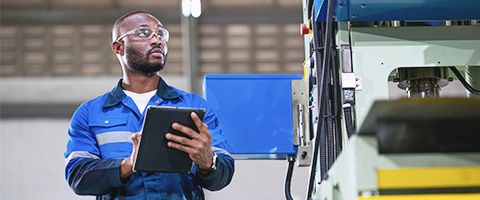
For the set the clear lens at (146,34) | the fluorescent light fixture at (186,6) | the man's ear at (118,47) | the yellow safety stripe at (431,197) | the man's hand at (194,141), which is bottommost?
the yellow safety stripe at (431,197)

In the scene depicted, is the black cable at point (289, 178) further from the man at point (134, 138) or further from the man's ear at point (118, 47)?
the man's ear at point (118, 47)

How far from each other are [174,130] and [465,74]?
3.66 feet

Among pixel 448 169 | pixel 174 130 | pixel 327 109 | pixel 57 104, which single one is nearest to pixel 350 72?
pixel 327 109

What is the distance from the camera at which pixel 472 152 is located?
4.16 ft

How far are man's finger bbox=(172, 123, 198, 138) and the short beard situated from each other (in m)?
0.54

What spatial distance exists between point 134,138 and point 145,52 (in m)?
0.52

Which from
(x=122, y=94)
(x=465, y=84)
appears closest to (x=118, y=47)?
(x=122, y=94)

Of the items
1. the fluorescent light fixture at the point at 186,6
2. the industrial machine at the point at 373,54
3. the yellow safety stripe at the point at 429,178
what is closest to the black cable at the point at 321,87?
the industrial machine at the point at 373,54

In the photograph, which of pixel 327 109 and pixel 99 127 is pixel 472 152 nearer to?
pixel 327 109

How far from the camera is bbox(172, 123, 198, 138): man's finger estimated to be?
203cm

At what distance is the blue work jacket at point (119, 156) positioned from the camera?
2234 mm

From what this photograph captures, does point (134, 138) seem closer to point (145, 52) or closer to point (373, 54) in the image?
point (145, 52)

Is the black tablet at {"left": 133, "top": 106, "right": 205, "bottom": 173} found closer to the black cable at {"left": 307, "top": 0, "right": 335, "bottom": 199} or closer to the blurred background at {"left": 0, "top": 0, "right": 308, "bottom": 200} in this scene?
the black cable at {"left": 307, "top": 0, "right": 335, "bottom": 199}

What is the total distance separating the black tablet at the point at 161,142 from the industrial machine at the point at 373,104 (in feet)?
1.22
